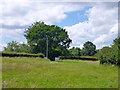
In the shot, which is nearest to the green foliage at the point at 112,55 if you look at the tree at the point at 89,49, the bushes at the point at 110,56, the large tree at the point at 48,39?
the bushes at the point at 110,56

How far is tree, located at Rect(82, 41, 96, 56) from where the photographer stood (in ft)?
280

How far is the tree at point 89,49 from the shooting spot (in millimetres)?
85438

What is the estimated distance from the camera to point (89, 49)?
8594 cm

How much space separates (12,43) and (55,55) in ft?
77.4

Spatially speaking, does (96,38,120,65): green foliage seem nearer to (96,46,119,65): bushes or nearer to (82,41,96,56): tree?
(96,46,119,65): bushes

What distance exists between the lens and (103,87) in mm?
9109

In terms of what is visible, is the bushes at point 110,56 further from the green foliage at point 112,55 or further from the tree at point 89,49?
the tree at point 89,49

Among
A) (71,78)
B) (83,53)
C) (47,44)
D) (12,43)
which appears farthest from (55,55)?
(71,78)

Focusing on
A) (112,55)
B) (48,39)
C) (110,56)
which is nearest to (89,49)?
(48,39)

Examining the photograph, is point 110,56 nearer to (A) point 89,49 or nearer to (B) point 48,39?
(B) point 48,39

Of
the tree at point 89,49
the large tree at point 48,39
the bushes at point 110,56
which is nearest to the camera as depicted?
the bushes at point 110,56

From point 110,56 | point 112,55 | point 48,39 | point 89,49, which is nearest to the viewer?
point 112,55

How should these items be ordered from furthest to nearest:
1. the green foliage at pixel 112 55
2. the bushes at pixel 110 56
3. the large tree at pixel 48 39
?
the large tree at pixel 48 39 → the bushes at pixel 110 56 → the green foliage at pixel 112 55

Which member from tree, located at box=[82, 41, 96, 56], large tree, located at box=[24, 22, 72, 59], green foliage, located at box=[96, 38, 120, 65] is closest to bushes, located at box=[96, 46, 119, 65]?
green foliage, located at box=[96, 38, 120, 65]
